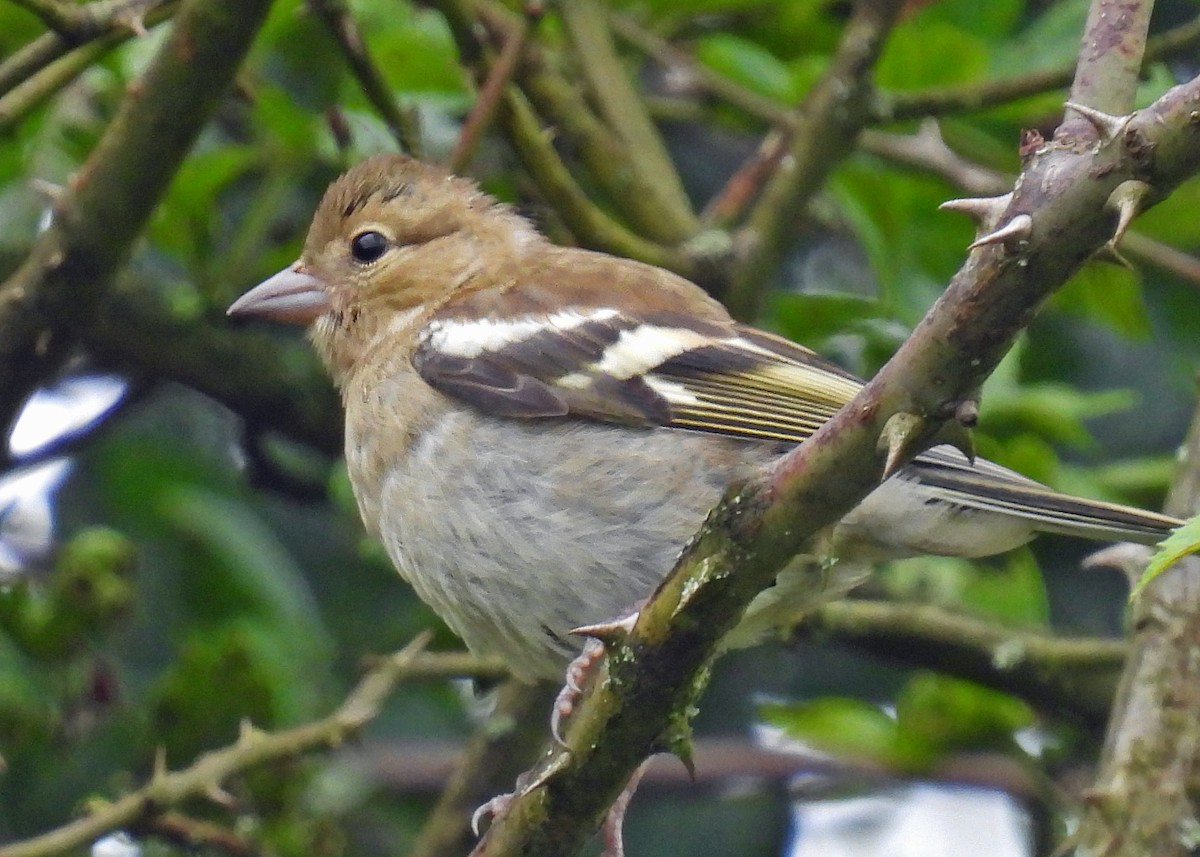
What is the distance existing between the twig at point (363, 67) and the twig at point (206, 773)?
1.37 meters

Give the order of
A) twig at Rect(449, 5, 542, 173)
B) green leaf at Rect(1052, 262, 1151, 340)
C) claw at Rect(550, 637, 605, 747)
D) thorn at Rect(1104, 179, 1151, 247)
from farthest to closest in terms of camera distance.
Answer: green leaf at Rect(1052, 262, 1151, 340) → twig at Rect(449, 5, 542, 173) → claw at Rect(550, 637, 605, 747) → thorn at Rect(1104, 179, 1151, 247)

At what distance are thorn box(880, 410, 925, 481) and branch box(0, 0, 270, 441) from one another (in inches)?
79.2

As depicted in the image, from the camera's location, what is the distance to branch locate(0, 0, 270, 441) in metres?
3.65

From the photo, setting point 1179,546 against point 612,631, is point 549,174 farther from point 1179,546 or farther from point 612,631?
point 1179,546

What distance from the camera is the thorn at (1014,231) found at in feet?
6.32

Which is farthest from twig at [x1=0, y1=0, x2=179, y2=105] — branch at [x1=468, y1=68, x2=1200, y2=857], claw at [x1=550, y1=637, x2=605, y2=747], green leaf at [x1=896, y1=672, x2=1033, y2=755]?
green leaf at [x1=896, y1=672, x2=1033, y2=755]

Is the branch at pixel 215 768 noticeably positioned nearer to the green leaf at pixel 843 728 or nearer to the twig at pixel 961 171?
the green leaf at pixel 843 728

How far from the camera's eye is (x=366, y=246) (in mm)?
4746

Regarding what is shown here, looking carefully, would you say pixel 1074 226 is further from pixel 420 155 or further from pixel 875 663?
pixel 875 663

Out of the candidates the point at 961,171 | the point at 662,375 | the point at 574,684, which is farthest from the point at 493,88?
the point at 574,684

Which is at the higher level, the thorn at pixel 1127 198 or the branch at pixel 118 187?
the thorn at pixel 1127 198

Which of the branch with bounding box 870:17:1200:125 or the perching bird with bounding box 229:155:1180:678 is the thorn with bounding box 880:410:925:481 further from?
the branch with bounding box 870:17:1200:125

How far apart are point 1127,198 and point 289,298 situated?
3.06 metres

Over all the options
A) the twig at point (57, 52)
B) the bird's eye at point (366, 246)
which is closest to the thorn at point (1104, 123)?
the twig at point (57, 52)
